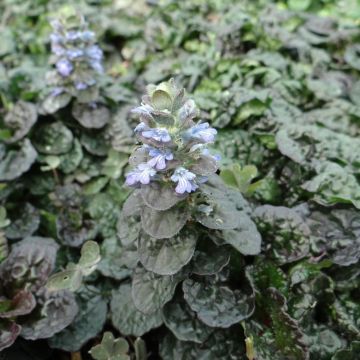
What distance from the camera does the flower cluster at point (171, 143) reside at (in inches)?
71.3

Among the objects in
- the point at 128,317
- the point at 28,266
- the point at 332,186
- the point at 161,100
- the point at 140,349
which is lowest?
the point at 140,349

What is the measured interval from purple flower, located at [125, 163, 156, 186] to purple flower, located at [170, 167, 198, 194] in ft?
0.29

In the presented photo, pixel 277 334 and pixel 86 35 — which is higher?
pixel 86 35

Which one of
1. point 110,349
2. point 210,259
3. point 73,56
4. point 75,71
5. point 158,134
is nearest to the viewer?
point 158,134

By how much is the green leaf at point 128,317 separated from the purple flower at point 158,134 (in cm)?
91

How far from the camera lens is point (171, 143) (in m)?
1.85

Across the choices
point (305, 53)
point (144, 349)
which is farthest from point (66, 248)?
point (305, 53)

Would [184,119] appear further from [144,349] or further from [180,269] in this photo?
[144,349]

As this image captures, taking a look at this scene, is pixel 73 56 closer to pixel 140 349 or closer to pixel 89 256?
pixel 89 256

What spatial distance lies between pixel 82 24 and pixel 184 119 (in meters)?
1.54

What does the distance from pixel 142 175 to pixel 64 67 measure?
149 cm

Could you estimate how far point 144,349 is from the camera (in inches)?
91.0

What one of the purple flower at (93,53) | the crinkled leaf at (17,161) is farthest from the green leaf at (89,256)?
the purple flower at (93,53)

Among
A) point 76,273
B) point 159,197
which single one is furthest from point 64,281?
point 159,197
